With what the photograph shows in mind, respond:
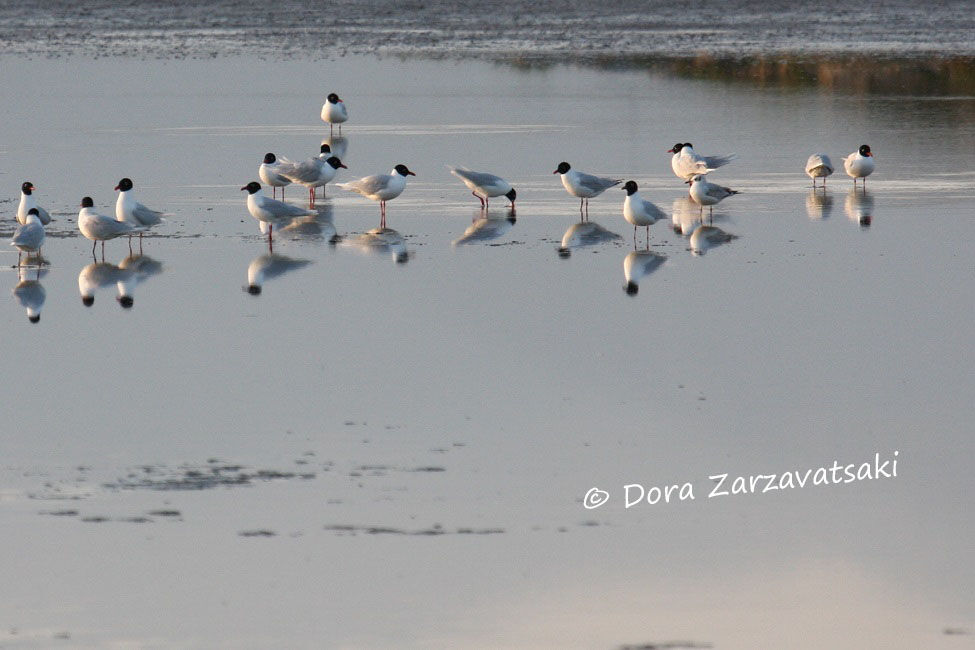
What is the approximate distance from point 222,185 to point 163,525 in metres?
12.7

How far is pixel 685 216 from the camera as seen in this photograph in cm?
1828

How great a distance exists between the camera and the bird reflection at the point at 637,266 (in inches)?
558

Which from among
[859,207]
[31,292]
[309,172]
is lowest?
[859,207]

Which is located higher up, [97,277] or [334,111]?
[334,111]

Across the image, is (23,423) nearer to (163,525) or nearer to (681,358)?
(163,525)

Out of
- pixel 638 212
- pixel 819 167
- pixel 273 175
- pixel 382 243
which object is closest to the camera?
pixel 638 212

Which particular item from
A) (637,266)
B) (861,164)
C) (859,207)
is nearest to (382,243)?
(637,266)

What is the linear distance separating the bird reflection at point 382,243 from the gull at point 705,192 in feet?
10.3

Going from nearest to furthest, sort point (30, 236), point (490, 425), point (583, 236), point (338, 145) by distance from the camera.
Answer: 1. point (490, 425)
2. point (30, 236)
3. point (583, 236)
4. point (338, 145)

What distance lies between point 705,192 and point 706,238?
4.58 ft

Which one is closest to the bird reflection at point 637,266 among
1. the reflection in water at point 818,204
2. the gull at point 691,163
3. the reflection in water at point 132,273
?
the reflection in water at point 818,204

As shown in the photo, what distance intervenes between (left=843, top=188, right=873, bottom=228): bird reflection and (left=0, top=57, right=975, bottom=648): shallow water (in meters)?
0.08

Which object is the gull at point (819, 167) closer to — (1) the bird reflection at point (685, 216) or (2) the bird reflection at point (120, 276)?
(1) the bird reflection at point (685, 216)

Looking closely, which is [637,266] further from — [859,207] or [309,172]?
[309,172]
